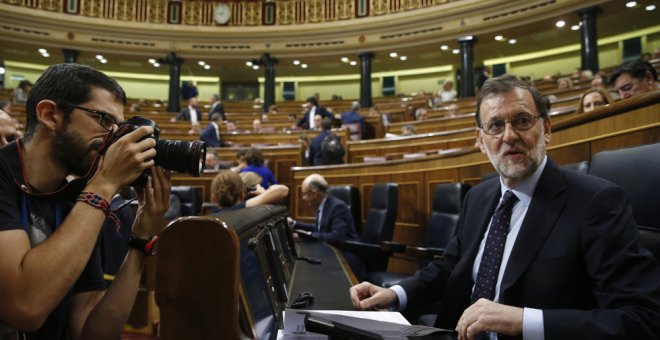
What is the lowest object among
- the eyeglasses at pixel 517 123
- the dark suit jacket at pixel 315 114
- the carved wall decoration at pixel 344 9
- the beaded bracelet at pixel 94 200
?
the beaded bracelet at pixel 94 200

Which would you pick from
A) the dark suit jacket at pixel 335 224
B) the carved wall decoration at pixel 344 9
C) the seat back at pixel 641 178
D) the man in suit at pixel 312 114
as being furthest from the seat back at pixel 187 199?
the carved wall decoration at pixel 344 9

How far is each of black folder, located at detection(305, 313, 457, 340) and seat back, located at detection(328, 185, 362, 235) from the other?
9.39 ft

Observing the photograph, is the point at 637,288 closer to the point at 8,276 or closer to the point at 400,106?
the point at 8,276

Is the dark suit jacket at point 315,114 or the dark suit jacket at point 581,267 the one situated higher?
the dark suit jacket at point 315,114

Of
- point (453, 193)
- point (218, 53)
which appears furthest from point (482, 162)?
point (218, 53)

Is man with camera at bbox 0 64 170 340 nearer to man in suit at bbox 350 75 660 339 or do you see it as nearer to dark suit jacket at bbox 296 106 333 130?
man in suit at bbox 350 75 660 339

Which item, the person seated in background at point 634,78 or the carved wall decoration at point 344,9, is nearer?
the person seated in background at point 634,78

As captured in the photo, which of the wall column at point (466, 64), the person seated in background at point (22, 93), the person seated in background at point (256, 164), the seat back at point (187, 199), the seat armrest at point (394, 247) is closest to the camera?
the seat armrest at point (394, 247)

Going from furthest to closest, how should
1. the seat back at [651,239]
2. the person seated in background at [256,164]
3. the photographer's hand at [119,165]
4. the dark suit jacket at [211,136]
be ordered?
1. the dark suit jacket at [211,136]
2. the person seated in background at [256,164]
3. the seat back at [651,239]
4. the photographer's hand at [119,165]

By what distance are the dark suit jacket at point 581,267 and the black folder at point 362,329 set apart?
0.24m

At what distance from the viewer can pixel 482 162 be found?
10.1ft

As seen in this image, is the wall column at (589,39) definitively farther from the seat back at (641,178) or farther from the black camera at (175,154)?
the black camera at (175,154)

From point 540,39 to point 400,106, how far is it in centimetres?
446

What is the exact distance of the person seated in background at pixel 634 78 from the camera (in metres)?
2.59
